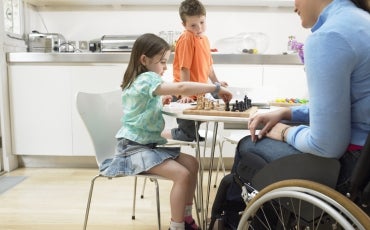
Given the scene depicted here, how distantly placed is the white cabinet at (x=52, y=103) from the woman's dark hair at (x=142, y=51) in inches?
47.3

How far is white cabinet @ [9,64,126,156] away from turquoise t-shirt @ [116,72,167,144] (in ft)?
4.22

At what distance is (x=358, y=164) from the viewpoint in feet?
2.39

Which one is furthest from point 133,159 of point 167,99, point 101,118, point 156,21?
point 156,21

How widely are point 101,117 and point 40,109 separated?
1369 mm

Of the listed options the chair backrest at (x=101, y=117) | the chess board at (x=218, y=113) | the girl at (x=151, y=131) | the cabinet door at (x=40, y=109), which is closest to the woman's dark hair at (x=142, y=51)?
the girl at (x=151, y=131)

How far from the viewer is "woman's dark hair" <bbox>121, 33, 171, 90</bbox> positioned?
148 cm

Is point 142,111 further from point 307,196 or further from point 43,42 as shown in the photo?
point 43,42

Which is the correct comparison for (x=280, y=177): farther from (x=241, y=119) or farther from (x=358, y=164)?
(x=241, y=119)

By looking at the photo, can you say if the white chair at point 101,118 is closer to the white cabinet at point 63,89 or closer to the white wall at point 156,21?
the white cabinet at point 63,89

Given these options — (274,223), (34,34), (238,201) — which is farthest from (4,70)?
(274,223)

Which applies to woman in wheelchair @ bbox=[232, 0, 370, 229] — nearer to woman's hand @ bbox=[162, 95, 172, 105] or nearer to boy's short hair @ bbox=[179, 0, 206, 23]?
woman's hand @ bbox=[162, 95, 172, 105]

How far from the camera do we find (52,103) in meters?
2.72

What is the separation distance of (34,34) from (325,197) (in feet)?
9.17

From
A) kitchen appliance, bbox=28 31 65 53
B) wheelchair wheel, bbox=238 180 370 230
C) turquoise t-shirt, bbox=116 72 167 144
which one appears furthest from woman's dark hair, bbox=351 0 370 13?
kitchen appliance, bbox=28 31 65 53
